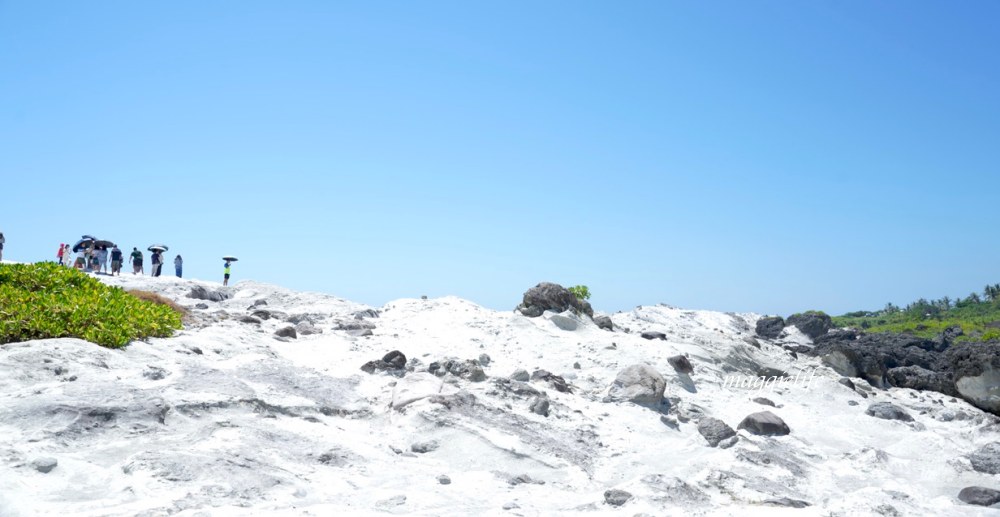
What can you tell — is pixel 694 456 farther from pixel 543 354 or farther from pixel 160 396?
pixel 160 396

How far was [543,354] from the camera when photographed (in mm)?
13875

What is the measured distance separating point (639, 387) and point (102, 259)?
22.8 m

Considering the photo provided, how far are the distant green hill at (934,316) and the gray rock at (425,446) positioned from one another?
1475 inches

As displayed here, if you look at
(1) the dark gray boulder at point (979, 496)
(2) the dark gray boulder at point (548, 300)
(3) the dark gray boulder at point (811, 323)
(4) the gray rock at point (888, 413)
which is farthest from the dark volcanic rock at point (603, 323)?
(3) the dark gray boulder at point (811, 323)

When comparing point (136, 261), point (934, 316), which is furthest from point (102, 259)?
point (934, 316)

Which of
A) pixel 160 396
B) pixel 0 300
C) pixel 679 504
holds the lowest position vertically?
pixel 679 504

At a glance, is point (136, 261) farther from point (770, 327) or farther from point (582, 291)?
point (770, 327)

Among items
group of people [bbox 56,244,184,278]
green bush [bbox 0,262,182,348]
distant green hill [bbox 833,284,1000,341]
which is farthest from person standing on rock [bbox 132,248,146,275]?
distant green hill [bbox 833,284,1000,341]

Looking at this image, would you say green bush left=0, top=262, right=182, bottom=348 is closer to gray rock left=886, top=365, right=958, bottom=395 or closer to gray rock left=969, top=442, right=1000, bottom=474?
gray rock left=969, top=442, right=1000, bottom=474

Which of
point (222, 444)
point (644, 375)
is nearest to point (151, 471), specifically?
point (222, 444)

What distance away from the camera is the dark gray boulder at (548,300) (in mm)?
16906

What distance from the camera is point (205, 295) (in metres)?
20.9

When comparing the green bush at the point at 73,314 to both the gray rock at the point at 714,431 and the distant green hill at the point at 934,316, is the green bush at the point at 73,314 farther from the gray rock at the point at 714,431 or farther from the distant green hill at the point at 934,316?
the distant green hill at the point at 934,316

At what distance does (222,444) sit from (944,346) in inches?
1239
